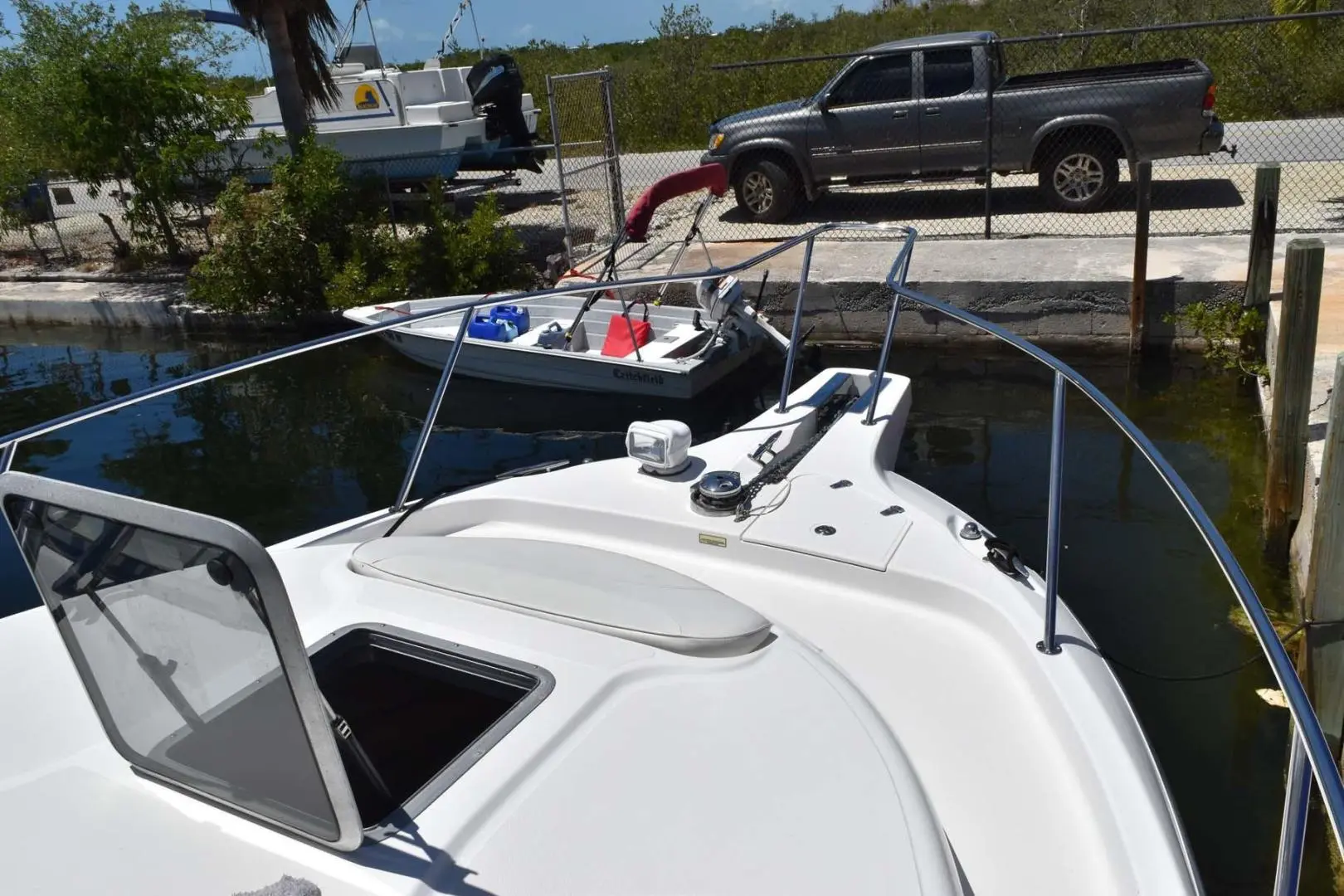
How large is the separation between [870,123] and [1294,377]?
7554 mm

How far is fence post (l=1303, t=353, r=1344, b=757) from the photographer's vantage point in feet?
12.5

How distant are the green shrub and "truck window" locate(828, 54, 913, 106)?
13.8 feet

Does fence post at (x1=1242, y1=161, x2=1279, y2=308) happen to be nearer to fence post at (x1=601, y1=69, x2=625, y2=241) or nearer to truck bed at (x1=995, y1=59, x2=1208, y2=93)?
truck bed at (x1=995, y1=59, x2=1208, y2=93)

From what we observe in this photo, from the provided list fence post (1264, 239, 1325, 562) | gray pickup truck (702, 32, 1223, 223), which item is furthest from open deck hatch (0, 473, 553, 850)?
gray pickup truck (702, 32, 1223, 223)

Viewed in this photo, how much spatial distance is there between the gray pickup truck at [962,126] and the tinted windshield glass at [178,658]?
405 inches

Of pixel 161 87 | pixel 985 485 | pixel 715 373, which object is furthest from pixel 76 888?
pixel 161 87

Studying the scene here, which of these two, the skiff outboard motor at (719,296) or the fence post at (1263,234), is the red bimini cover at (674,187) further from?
the fence post at (1263,234)

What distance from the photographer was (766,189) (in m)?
12.6

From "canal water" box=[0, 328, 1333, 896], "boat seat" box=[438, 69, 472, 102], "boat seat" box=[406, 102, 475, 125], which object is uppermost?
"boat seat" box=[438, 69, 472, 102]

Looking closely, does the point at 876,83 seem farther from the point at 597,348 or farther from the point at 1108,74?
the point at 597,348

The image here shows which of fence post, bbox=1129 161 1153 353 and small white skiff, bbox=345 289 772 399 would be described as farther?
small white skiff, bbox=345 289 772 399

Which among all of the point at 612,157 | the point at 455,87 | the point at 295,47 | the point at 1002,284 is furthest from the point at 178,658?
the point at 455,87

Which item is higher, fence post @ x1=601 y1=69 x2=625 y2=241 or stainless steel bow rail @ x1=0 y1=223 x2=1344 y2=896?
fence post @ x1=601 y1=69 x2=625 y2=241

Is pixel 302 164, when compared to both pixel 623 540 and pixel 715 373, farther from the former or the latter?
pixel 623 540
